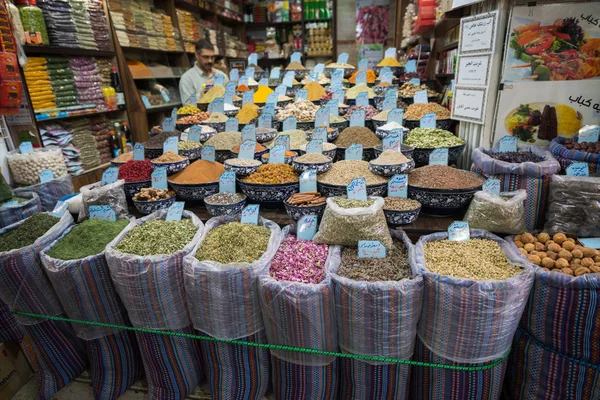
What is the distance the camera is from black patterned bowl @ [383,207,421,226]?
150cm

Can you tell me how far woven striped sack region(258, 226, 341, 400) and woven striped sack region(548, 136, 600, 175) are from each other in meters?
1.02

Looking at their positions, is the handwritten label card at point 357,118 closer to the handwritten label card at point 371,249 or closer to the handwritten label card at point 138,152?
the handwritten label card at point 371,249

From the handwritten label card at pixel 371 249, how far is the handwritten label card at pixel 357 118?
3.94ft

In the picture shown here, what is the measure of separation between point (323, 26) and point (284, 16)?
69 cm

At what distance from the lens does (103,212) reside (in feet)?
5.72

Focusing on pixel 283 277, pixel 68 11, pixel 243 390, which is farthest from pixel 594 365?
pixel 68 11

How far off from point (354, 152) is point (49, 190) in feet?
6.33

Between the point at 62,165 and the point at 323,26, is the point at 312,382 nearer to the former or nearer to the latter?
the point at 62,165

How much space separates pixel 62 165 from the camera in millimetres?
2457

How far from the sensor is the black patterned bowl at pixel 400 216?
1.50m

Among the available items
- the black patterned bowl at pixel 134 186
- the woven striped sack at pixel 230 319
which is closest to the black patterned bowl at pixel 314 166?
the woven striped sack at pixel 230 319

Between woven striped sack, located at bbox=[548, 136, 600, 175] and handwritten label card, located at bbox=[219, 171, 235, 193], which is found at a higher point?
woven striped sack, located at bbox=[548, 136, 600, 175]

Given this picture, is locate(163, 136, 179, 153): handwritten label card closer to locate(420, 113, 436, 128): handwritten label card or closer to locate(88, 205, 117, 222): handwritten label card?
locate(88, 205, 117, 222): handwritten label card

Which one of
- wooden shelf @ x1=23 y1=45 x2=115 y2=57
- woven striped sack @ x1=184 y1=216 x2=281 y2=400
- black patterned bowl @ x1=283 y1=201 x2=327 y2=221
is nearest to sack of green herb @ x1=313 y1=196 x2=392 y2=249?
black patterned bowl @ x1=283 y1=201 x2=327 y2=221
